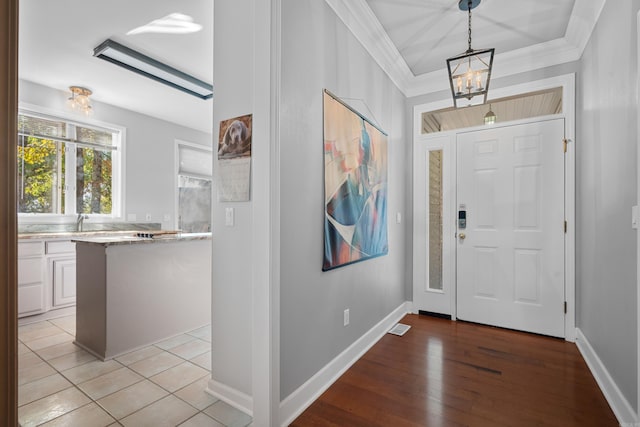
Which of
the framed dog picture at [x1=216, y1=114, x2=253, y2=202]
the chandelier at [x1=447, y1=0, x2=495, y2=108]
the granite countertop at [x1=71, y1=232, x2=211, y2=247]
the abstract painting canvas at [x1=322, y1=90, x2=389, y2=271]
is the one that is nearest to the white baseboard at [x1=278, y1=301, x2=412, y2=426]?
the abstract painting canvas at [x1=322, y1=90, x2=389, y2=271]

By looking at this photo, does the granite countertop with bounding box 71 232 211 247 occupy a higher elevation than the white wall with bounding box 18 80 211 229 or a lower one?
lower

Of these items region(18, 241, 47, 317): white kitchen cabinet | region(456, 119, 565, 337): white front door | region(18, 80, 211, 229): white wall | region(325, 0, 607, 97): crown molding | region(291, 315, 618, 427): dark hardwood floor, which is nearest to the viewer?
region(291, 315, 618, 427): dark hardwood floor

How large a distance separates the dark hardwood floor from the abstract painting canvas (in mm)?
788

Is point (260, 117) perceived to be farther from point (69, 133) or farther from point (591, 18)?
point (69, 133)

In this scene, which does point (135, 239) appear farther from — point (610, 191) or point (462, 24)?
point (610, 191)

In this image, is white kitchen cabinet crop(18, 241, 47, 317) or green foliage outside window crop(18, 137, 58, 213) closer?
white kitchen cabinet crop(18, 241, 47, 317)

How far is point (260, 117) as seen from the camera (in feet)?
5.30

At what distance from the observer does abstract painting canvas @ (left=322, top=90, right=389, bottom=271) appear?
82.2 inches

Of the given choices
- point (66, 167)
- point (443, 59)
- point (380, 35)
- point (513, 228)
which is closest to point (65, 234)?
point (66, 167)

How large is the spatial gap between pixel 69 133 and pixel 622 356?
5.70 metres

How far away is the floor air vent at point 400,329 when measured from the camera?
2980mm

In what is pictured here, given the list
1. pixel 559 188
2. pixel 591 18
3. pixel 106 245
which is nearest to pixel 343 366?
pixel 106 245

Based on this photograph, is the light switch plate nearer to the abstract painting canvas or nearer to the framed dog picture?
the framed dog picture

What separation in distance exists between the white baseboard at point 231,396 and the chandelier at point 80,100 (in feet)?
11.0
